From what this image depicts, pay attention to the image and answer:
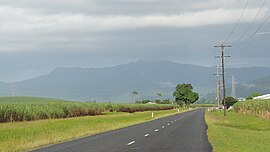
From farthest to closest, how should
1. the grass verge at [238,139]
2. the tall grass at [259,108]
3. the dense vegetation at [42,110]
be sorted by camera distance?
the tall grass at [259,108], the dense vegetation at [42,110], the grass verge at [238,139]

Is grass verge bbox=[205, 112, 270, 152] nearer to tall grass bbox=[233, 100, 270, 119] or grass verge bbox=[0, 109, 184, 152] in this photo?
grass verge bbox=[0, 109, 184, 152]

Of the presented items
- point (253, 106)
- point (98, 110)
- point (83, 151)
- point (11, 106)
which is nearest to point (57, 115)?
point (11, 106)

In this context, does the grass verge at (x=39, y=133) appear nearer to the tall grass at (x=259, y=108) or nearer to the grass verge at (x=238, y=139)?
the grass verge at (x=238, y=139)

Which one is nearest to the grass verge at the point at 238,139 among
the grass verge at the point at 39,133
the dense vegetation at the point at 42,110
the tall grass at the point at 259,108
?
the grass verge at the point at 39,133

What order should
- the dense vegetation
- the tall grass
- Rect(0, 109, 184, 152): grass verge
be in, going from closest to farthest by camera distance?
Rect(0, 109, 184, 152): grass verge
the dense vegetation
the tall grass

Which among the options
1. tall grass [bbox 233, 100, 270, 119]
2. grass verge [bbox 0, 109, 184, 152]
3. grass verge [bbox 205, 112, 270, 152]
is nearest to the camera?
grass verge [bbox 205, 112, 270, 152]

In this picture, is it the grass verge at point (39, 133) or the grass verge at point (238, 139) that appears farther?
the grass verge at point (39, 133)

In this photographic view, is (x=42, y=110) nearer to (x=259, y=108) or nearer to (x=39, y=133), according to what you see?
(x=39, y=133)

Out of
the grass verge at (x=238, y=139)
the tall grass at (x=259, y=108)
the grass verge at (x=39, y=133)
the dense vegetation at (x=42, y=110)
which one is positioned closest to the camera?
the grass verge at (x=238, y=139)

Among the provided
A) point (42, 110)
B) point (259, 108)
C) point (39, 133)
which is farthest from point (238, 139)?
point (259, 108)

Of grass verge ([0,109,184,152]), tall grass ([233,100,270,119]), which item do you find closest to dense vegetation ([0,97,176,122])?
grass verge ([0,109,184,152])

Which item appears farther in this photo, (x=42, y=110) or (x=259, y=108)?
(x=259, y=108)

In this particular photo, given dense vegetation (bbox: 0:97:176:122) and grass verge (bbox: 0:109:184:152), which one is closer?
grass verge (bbox: 0:109:184:152)

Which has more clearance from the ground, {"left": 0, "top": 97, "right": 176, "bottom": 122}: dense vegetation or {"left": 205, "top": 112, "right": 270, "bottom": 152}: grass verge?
{"left": 0, "top": 97, "right": 176, "bottom": 122}: dense vegetation
